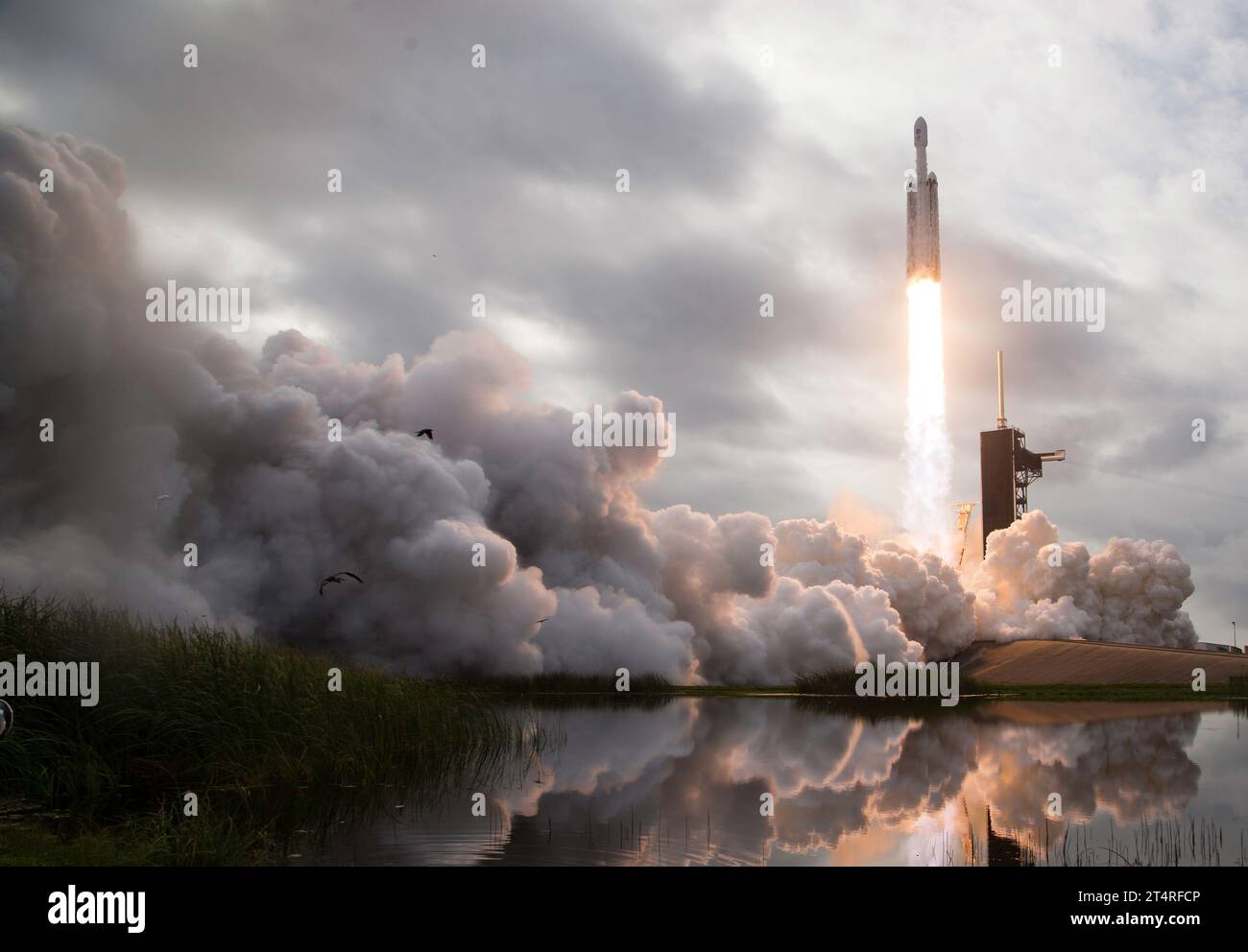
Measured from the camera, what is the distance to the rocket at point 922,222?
237 feet

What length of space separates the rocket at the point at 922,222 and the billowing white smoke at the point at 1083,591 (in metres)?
29.5

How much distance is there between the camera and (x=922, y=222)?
73062 millimetres

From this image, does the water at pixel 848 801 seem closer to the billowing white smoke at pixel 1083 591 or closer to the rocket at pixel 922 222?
the rocket at pixel 922 222

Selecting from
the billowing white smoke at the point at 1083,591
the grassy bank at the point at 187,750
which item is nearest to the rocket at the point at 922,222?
the billowing white smoke at the point at 1083,591

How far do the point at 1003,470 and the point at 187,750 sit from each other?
88.7 m

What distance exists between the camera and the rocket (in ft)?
237

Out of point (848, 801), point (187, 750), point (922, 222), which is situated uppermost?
point (922, 222)

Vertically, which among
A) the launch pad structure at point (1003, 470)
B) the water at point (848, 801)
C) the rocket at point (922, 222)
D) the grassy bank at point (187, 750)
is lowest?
the water at point (848, 801)

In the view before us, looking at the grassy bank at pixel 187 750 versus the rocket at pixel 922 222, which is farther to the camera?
the rocket at pixel 922 222

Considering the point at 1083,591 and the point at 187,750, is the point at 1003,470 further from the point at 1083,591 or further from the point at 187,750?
the point at 187,750

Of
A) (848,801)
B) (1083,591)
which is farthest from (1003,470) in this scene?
(848,801)

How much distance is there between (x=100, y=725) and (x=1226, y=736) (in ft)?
114

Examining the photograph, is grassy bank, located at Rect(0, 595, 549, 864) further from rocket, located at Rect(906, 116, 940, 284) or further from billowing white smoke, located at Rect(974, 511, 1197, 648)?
billowing white smoke, located at Rect(974, 511, 1197, 648)

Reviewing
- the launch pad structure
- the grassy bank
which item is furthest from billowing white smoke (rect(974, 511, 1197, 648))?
the grassy bank
